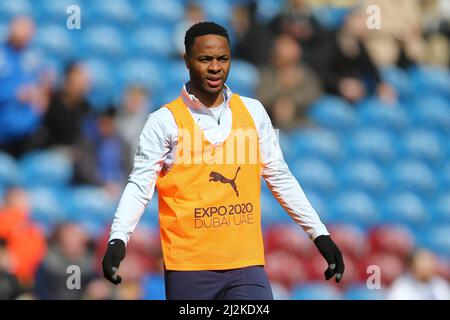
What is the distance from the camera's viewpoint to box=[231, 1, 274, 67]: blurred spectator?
962cm

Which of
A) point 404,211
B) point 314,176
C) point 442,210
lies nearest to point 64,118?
point 314,176

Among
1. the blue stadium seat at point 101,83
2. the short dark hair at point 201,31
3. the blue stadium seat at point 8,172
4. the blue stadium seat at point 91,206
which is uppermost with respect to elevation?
the blue stadium seat at point 101,83

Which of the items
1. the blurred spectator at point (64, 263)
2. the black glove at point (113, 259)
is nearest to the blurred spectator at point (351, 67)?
the blurred spectator at point (64, 263)

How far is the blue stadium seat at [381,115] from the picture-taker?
9.96 metres

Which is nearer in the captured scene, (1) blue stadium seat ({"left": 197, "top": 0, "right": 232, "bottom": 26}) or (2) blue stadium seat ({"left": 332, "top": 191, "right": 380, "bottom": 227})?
(2) blue stadium seat ({"left": 332, "top": 191, "right": 380, "bottom": 227})

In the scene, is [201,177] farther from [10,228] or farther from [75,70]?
[75,70]

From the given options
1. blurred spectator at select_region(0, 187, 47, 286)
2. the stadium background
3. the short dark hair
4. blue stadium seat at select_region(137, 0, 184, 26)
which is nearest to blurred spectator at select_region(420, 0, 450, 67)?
the stadium background

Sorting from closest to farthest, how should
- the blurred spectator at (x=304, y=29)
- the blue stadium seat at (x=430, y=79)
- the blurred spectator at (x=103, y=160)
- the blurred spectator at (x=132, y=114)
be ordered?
the blurred spectator at (x=103, y=160) < the blurred spectator at (x=132, y=114) < the blurred spectator at (x=304, y=29) < the blue stadium seat at (x=430, y=79)

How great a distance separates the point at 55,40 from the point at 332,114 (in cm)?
260

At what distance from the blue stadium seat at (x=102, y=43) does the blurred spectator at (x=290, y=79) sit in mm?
1315

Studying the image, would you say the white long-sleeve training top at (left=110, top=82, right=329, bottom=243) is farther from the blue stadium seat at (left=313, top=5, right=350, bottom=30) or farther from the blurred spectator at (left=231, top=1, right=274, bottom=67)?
the blue stadium seat at (left=313, top=5, right=350, bottom=30)

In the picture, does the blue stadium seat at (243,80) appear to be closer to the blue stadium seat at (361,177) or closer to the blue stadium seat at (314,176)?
the blue stadium seat at (314,176)

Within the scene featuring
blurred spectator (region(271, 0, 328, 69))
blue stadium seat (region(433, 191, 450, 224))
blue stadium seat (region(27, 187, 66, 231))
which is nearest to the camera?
blue stadium seat (region(27, 187, 66, 231))

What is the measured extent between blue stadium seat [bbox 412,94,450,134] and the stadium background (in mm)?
14
